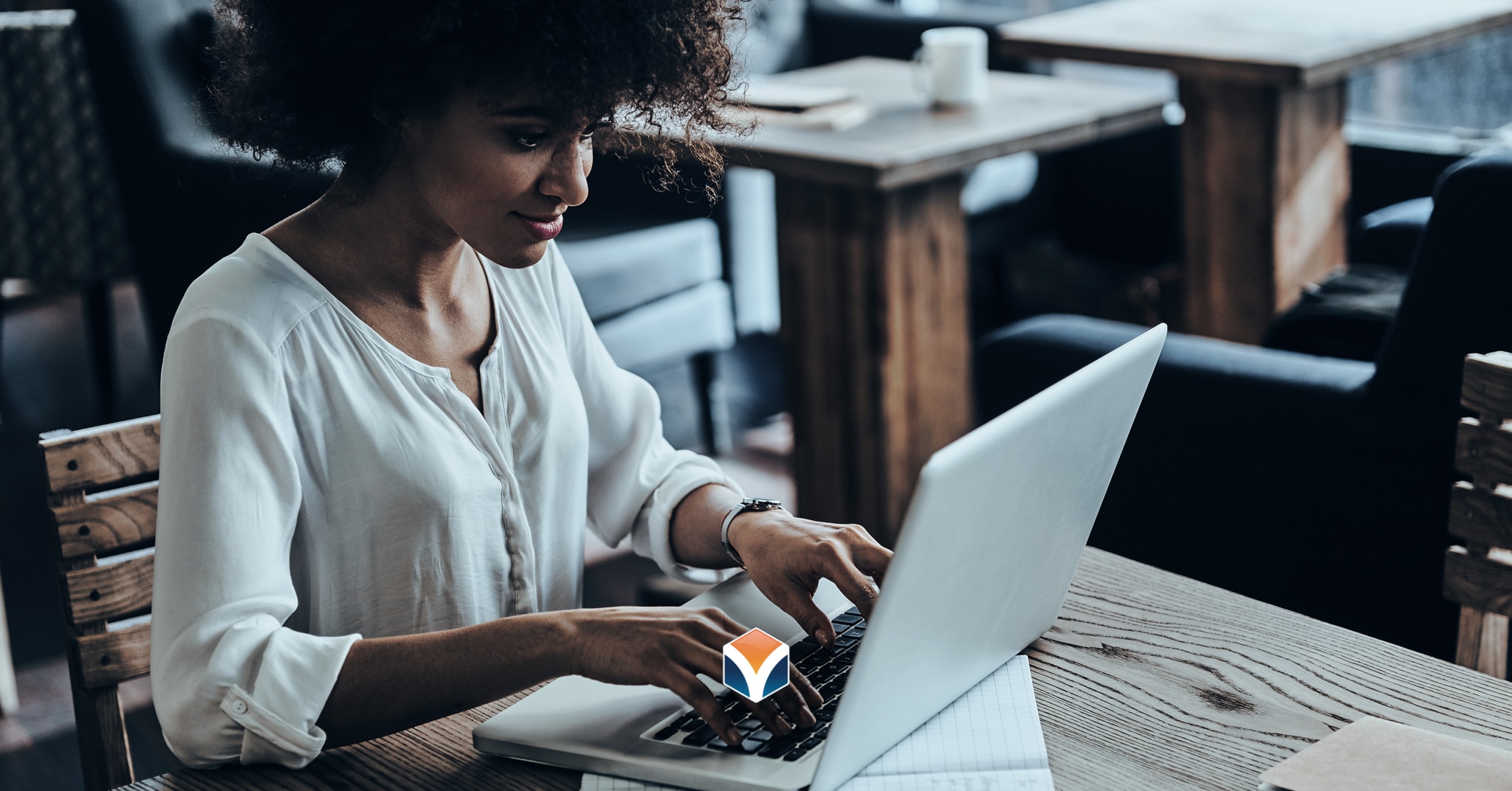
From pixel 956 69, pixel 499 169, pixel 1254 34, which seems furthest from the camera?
pixel 1254 34

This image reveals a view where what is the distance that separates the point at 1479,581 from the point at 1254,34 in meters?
1.60

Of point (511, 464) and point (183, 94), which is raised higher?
point (183, 94)

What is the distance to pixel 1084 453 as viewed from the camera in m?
0.83

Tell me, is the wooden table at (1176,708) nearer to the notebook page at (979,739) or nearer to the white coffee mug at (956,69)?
the notebook page at (979,739)

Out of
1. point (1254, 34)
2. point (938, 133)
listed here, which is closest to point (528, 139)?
point (938, 133)

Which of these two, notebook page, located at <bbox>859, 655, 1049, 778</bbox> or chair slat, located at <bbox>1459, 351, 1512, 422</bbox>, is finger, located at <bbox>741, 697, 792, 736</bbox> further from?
chair slat, located at <bbox>1459, 351, 1512, 422</bbox>

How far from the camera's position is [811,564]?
97 cm

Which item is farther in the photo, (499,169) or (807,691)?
(499,169)

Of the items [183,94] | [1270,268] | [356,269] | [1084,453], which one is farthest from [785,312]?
[1084,453]

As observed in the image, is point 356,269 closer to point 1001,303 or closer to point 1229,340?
point 1229,340

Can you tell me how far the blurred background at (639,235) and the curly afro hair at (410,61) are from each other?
1284mm

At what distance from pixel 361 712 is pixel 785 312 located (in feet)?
5.29

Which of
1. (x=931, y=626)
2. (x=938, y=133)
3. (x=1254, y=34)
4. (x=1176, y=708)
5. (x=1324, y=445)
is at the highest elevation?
(x=1254, y=34)

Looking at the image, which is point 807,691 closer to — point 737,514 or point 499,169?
point 737,514
